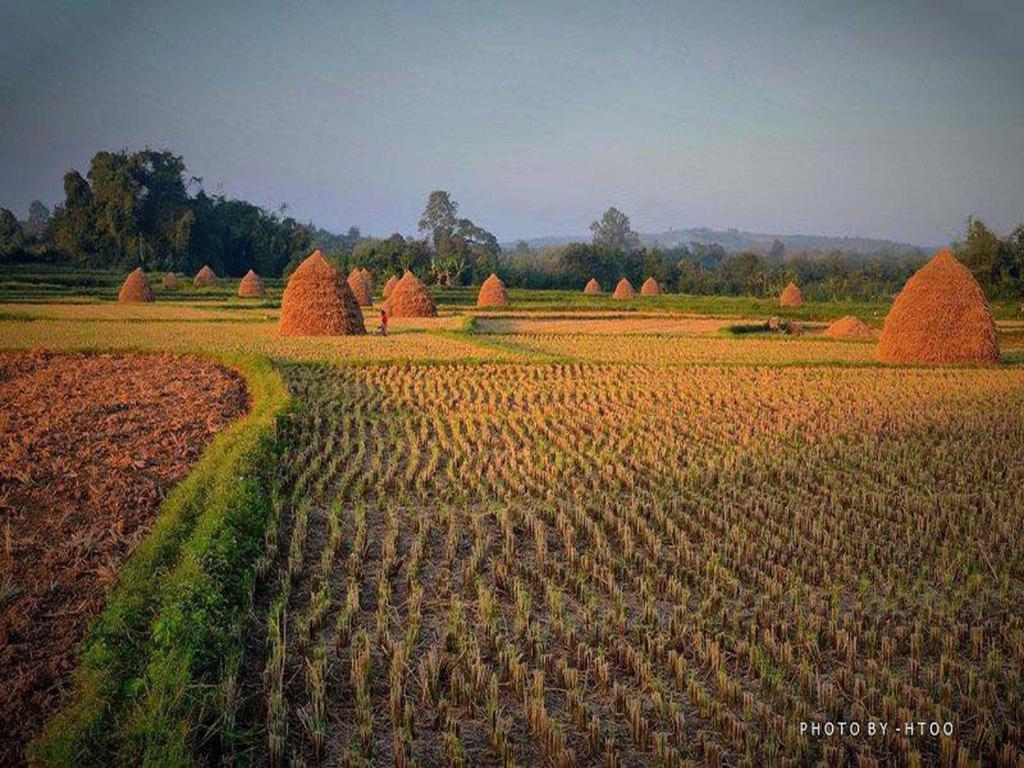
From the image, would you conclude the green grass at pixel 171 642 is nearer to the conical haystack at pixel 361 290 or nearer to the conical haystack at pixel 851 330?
the conical haystack at pixel 851 330

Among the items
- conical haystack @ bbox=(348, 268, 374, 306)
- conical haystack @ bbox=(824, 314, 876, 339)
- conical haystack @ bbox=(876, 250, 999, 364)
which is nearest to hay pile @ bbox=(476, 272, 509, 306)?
conical haystack @ bbox=(348, 268, 374, 306)

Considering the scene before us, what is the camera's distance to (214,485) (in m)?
6.50

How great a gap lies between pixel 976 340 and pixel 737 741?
17.4 m

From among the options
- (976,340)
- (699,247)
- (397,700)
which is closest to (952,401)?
(976,340)

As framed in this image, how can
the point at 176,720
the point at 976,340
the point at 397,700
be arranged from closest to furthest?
1. the point at 176,720
2. the point at 397,700
3. the point at 976,340

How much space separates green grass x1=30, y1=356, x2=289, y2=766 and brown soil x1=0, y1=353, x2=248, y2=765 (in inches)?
8.4

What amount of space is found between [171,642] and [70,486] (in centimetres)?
371

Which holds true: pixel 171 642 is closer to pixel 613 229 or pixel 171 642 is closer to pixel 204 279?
pixel 204 279

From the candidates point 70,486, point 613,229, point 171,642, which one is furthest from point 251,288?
point 613,229

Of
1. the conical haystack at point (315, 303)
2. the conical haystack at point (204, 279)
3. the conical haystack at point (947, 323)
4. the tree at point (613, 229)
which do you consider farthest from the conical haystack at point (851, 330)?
the tree at point (613, 229)

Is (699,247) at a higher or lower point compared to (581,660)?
higher

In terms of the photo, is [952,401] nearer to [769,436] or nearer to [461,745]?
[769,436]

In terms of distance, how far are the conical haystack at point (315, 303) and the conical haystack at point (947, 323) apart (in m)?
14.3

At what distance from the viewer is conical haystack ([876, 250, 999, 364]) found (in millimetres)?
17609
